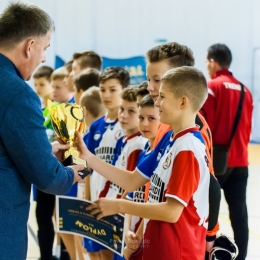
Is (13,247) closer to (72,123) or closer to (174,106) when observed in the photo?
(72,123)

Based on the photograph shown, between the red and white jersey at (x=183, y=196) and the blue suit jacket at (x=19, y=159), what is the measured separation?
410 millimetres

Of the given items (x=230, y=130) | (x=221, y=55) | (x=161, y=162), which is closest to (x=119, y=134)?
(x=161, y=162)

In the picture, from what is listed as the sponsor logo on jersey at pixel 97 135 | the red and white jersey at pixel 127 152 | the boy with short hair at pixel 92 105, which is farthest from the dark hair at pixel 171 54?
the boy with short hair at pixel 92 105

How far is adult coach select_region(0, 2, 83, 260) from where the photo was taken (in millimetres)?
1849

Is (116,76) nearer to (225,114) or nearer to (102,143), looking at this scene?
(102,143)

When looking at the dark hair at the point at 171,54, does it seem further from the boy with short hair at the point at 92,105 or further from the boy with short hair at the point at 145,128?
the boy with short hair at the point at 92,105

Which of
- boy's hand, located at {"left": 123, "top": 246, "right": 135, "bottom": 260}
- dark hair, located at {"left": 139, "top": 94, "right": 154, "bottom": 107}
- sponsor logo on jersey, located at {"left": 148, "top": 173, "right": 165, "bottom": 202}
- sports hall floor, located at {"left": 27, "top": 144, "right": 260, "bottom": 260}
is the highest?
dark hair, located at {"left": 139, "top": 94, "right": 154, "bottom": 107}

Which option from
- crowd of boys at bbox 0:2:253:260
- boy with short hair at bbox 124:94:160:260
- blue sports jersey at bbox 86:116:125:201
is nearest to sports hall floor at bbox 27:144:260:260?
blue sports jersey at bbox 86:116:125:201

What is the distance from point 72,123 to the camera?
93.0 inches

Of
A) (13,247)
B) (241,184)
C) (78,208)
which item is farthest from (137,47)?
(13,247)

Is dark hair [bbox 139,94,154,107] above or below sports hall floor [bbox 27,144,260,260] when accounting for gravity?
above

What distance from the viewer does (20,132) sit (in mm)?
1841

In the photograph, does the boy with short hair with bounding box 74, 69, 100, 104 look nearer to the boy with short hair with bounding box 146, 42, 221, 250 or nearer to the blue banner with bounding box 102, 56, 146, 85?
the boy with short hair with bounding box 146, 42, 221, 250

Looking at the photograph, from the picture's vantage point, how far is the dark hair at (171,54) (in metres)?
2.53
